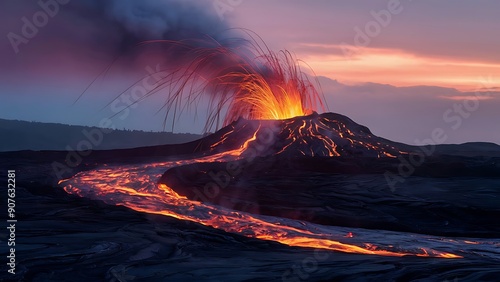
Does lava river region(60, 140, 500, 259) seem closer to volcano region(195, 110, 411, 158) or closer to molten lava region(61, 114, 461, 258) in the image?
molten lava region(61, 114, 461, 258)

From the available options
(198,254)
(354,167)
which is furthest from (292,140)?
(198,254)

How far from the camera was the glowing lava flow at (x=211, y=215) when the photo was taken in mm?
9906

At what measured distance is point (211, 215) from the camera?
12.5 metres

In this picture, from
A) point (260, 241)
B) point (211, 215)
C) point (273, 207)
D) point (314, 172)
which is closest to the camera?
point (260, 241)

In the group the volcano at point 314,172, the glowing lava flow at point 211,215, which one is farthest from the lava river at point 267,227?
the volcano at point 314,172

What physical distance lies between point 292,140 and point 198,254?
37.9ft

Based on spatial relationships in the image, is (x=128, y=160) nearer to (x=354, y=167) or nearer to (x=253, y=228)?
(x=354, y=167)

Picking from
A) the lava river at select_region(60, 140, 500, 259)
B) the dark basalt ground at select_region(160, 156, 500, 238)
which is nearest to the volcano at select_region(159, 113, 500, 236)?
the dark basalt ground at select_region(160, 156, 500, 238)

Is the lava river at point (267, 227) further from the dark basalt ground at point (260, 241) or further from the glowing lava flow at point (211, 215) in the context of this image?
the dark basalt ground at point (260, 241)

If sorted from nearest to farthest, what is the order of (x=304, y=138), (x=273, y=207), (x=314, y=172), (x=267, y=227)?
(x=267, y=227) → (x=273, y=207) → (x=314, y=172) → (x=304, y=138)

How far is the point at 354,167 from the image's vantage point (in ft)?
58.7

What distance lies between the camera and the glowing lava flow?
9.91 metres

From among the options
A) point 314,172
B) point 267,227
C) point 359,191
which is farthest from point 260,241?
point 314,172

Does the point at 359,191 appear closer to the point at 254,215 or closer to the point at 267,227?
the point at 254,215
